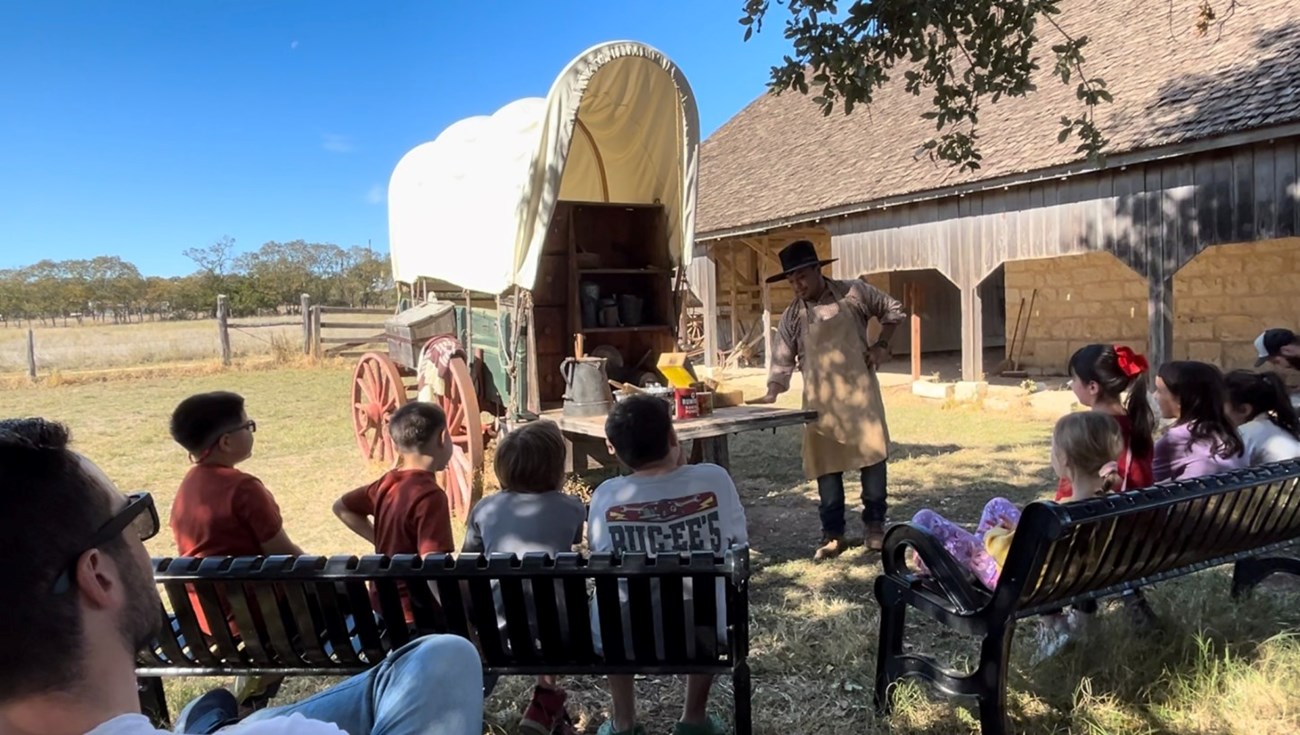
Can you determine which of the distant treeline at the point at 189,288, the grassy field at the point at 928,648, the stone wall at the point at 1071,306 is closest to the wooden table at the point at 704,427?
the grassy field at the point at 928,648

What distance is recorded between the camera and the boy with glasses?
2.44 m

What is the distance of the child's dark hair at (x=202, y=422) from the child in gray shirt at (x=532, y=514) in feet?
2.61

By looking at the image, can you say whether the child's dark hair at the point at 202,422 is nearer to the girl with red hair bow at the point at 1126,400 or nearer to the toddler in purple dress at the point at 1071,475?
the toddler in purple dress at the point at 1071,475

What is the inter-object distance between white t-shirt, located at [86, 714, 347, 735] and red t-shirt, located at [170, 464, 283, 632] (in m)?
1.63

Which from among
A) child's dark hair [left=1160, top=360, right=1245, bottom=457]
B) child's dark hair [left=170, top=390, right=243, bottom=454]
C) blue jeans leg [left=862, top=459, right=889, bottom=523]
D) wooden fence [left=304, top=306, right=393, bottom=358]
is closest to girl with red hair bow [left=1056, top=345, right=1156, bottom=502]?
child's dark hair [left=1160, top=360, right=1245, bottom=457]

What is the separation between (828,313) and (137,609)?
3.83 metres

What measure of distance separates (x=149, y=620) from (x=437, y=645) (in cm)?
47

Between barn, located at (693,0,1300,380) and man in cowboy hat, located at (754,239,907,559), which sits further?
barn, located at (693,0,1300,380)

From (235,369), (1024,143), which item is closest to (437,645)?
(1024,143)

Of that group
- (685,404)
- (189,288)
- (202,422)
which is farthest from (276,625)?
(189,288)

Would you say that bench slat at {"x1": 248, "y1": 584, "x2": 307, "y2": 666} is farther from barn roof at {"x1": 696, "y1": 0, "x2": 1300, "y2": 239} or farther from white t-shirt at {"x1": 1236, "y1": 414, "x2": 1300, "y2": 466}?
barn roof at {"x1": 696, "y1": 0, "x2": 1300, "y2": 239}

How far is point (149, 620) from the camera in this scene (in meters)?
0.96

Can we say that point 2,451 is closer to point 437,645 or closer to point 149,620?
point 149,620

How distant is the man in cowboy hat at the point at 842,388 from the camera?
4387 mm
